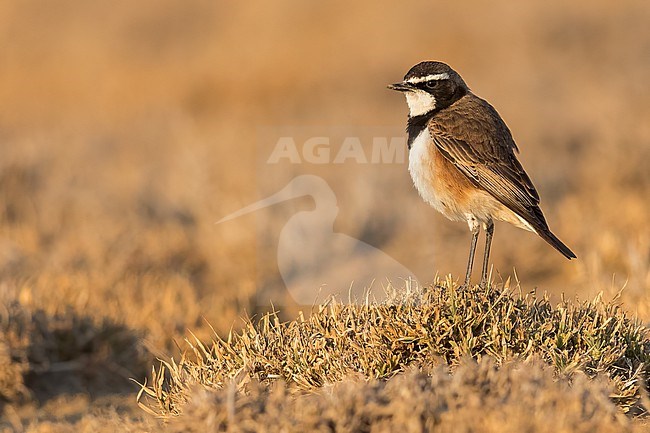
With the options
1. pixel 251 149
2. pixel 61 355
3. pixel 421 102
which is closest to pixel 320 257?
pixel 61 355

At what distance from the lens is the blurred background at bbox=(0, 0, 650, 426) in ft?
25.8

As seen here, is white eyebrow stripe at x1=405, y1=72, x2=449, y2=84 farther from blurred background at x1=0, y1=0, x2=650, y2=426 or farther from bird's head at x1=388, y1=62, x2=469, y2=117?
blurred background at x1=0, y1=0, x2=650, y2=426

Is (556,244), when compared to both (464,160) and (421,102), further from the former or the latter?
(421,102)

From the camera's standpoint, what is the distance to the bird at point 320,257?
8.93 m

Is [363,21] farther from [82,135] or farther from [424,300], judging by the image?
[424,300]

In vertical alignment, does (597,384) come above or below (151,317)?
above

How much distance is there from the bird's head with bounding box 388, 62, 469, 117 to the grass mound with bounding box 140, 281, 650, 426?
1601 millimetres

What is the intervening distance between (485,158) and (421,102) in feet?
1.96

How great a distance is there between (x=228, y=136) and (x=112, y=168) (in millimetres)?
2102

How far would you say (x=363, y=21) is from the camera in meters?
→ 23.8

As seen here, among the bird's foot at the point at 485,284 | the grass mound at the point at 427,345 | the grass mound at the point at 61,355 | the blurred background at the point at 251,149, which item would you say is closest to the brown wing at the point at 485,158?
the blurred background at the point at 251,149

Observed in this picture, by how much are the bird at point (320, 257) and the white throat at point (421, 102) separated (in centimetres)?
277

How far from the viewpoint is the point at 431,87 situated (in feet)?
19.3

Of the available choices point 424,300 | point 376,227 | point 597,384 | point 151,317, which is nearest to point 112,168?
point 376,227
